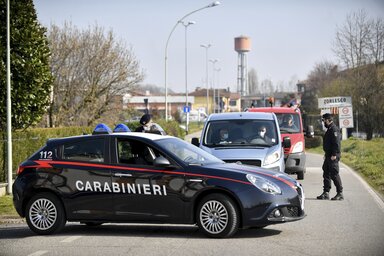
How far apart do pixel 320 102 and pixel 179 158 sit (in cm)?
2482

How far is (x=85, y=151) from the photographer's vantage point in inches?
454

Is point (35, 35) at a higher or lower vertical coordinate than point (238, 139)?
higher

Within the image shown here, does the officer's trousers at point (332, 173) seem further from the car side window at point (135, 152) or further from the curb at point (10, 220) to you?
the curb at point (10, 220)

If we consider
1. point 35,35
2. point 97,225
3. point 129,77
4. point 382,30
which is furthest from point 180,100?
point 97,225

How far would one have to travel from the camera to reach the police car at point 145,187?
34.8 feet

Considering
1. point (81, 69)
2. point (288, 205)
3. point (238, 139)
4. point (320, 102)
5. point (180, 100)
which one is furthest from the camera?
point (180, 100)

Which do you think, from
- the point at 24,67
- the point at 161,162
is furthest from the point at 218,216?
the point at 24,67

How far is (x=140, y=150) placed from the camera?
11.3m

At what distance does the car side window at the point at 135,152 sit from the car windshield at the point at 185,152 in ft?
0.70

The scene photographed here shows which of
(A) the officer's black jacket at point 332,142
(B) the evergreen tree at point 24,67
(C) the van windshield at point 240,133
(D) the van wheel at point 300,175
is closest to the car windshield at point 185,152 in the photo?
(C) the van windshield at point 240,133

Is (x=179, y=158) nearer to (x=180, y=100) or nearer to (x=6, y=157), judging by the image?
(x=6, y=157)

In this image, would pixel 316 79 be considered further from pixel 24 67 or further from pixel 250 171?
pixel 250 171

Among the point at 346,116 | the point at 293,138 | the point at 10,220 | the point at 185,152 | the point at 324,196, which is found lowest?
the point at 10,220

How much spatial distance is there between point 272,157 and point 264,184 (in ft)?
17.5
